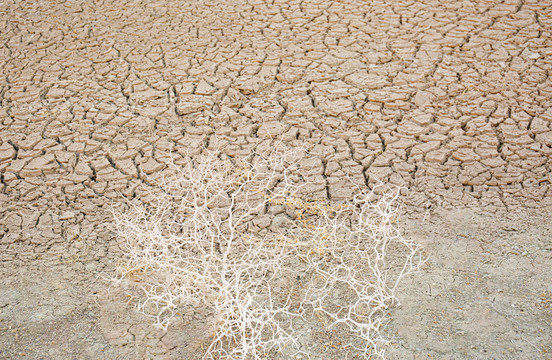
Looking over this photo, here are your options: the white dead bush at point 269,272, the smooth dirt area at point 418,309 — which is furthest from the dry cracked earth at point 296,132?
the white dead bush at point 269,272

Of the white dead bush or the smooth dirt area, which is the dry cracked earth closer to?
the smooth dirt area

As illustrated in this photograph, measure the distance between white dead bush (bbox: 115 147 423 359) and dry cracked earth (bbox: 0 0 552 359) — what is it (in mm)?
127

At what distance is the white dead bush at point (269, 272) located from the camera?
8.35 ft

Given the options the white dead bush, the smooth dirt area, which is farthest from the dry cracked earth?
the white dead bush

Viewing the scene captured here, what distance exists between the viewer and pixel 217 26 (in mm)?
5152

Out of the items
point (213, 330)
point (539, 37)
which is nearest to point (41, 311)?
point (213, 330)

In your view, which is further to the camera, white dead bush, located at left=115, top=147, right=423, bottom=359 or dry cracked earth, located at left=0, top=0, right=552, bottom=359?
dry cracked earth, located at left=0, top=0, right=552, bottom=359

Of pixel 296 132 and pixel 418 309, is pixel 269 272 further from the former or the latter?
pixel 296 132

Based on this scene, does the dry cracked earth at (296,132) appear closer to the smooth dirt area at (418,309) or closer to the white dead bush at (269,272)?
the smooth dirt area at (418,309)

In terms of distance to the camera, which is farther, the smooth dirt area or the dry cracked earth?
the dry cracked earth

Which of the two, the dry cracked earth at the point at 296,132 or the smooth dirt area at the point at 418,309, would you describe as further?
the dry cracked earth at the point at 296,132

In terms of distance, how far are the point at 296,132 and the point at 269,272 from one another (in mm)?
1242

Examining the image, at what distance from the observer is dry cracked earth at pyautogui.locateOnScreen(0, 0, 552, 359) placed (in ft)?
8.79

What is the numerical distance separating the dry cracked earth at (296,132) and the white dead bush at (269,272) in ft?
0.42
